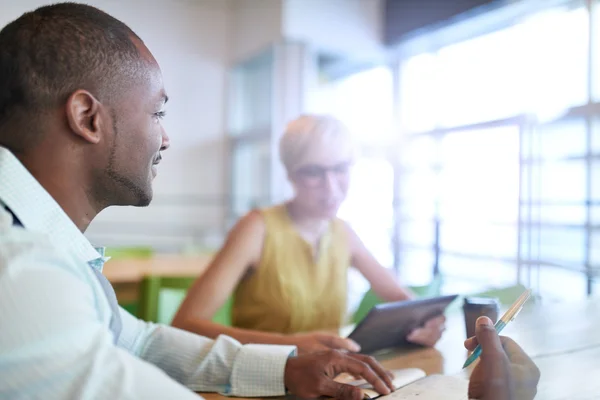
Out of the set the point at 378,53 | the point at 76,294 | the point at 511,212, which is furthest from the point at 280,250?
the point at 378,53

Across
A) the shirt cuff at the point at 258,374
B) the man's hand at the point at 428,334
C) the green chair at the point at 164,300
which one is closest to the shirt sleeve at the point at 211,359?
the shirt cuff at the point at 258,374

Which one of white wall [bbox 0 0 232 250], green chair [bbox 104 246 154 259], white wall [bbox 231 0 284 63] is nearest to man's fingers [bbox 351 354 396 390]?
white wall [bbox 0 0 232 250]

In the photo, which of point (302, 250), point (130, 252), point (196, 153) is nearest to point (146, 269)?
point (130, 252)

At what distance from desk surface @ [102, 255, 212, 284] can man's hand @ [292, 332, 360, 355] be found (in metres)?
1.50

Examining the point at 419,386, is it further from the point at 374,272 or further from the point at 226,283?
the point at 374,272

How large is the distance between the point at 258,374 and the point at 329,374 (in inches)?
5.6

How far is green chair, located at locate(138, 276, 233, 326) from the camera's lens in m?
1.85

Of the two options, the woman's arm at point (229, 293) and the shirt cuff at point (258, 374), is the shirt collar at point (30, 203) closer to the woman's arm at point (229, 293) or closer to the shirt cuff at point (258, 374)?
the shirt cuff at point (258, 374)

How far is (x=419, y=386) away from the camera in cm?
96

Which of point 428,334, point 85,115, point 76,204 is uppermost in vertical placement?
point 85,115

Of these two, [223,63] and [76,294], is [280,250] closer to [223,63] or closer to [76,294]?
[76,294]

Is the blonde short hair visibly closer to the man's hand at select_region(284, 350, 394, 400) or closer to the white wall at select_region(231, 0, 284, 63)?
the man's hand at select_region(284, 350, 394, 400)

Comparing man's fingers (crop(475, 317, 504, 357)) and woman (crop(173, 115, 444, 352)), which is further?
woman (crop(173, 115, 444, 352))

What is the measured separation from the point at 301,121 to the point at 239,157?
12.8ft
